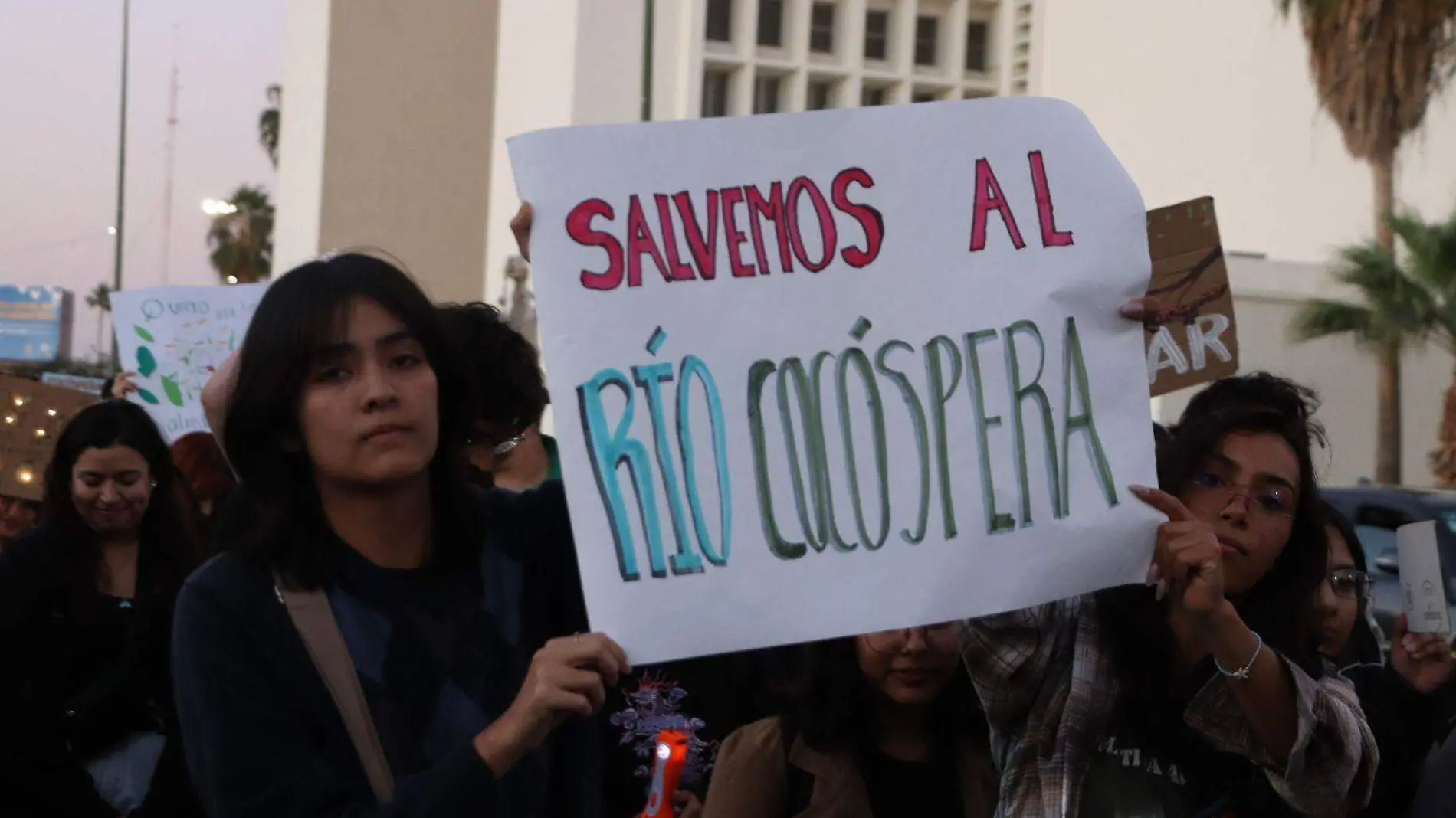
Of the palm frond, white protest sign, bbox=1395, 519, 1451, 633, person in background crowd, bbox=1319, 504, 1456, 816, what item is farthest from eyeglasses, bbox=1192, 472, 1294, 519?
the palm frond

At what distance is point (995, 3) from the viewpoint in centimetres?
5362

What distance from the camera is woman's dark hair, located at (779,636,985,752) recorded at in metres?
3.08

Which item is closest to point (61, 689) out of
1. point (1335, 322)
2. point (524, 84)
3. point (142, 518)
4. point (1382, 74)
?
point (142, 518)

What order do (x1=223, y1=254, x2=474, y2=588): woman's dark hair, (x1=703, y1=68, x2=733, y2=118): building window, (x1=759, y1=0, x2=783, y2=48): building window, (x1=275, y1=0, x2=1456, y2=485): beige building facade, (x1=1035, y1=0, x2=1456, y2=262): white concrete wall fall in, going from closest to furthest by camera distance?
(x1=223, y1=254, x2=474, y2=588): woman's dark hair
(x1=1035, y1=0, x2=1456, y2=262): white concrete wall
(x1=275, y1=0, x2=1456, y2=485): beige building facade
(x1=703, y1=68, x2=733, y2=118): building window
(x1=759, y1=0, x2=783, y2=48): building window

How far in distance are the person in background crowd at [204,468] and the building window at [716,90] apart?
44874mm

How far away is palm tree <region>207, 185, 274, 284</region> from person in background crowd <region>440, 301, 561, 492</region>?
167 ft

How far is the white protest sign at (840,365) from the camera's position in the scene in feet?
7.75

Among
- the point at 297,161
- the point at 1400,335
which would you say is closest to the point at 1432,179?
the point at 1400,335

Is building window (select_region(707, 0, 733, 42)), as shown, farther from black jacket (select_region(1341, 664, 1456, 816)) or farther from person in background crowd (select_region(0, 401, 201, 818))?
black jacket (select_region(1341, 664, 1456, 816))

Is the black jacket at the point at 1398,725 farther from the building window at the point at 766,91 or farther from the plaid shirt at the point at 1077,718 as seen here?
the building window at the point at 766,91

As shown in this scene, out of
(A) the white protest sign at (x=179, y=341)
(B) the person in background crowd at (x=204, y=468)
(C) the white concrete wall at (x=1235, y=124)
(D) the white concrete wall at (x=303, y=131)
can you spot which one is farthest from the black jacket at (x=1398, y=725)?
(D) the white concrete wall at (x=303, y=131)

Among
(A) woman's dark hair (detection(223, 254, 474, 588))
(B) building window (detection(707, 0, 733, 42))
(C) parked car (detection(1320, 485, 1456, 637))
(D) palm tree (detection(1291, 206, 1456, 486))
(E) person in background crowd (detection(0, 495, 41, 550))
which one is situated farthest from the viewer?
(B) building window (detection(707, 0, 733, 42))

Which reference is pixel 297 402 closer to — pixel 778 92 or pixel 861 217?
pixel 861 217

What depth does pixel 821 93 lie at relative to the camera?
172 feet
